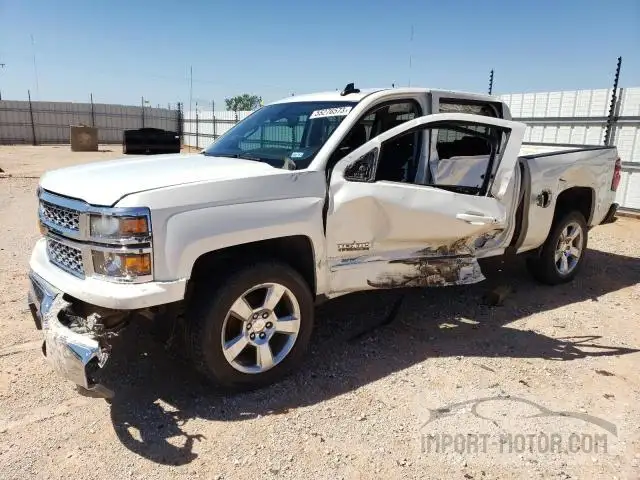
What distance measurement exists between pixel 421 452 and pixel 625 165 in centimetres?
928

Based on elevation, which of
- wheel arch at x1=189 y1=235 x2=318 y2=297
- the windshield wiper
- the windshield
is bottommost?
wheel arch at x1=189 y1=235 x2=318 y2=297

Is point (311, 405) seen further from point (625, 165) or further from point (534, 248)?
point (625, 165)

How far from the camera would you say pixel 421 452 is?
279cm

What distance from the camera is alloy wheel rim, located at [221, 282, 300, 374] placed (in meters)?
3.15

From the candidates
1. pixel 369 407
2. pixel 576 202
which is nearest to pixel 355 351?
pixel 369 407

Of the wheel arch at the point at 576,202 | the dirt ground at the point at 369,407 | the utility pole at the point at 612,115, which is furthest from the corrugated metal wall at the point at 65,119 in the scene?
the wheel arch at the point at 576,202

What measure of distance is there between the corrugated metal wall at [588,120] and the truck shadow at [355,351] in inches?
194

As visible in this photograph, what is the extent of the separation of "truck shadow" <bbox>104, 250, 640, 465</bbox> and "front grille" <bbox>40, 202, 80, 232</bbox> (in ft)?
3.73

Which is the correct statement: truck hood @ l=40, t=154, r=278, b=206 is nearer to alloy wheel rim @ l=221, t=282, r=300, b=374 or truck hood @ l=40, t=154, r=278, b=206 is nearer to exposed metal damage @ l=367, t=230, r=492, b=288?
alloy wheel rim @ l=221, t=282, r=300, b=374

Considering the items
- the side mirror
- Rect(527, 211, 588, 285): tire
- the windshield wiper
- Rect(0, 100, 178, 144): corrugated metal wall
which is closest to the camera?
the side mirror

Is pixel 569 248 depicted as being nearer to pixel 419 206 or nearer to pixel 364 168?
pixel 419 206

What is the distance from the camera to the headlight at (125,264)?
2734 millimetres

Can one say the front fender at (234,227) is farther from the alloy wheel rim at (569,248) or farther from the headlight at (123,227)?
the alloy wheel rim at (569,248)

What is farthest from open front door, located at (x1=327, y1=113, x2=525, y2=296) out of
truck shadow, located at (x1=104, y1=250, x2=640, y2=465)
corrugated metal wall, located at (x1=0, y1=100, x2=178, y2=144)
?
corrugated metal wall, located at (x1=0, y1=100, x2=178, y2=144)
